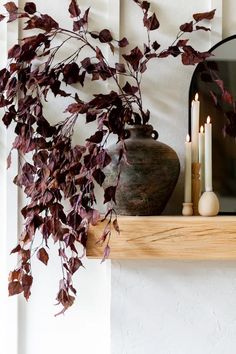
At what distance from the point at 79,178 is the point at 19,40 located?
1.58 ft

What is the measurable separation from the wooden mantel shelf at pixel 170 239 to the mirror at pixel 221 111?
0.16 m

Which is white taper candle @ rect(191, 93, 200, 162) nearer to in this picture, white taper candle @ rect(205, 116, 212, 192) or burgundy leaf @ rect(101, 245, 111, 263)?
white taper candle @ rect(205, 116, 212, 192)

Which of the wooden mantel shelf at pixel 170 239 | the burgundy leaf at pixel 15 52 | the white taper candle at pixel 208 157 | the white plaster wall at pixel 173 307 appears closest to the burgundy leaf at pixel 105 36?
the burgundy leaf at pixel 15 52

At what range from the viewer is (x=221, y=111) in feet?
4.31

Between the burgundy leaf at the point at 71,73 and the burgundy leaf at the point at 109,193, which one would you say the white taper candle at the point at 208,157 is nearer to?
the burgundy leaf at the point at 109,193

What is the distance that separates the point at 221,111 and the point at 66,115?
0.45 metres

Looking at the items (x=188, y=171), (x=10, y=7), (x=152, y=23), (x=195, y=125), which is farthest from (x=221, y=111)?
(x=10, y=7)

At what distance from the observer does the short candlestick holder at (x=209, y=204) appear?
122 centimetres

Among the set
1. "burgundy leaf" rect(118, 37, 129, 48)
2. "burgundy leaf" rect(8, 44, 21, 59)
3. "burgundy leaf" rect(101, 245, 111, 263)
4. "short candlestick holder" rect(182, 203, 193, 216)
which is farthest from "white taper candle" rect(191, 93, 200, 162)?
"burgundy leaf" rect(8, 44, 21, 59)

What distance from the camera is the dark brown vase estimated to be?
1.17m

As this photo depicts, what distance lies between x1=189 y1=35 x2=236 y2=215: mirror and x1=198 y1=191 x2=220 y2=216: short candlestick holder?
77 millimetres

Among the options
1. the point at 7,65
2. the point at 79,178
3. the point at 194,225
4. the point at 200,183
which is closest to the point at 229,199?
A: the point at 200,183

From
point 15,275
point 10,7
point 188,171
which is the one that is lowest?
point 15,275

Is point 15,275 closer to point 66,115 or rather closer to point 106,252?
point 106,252
